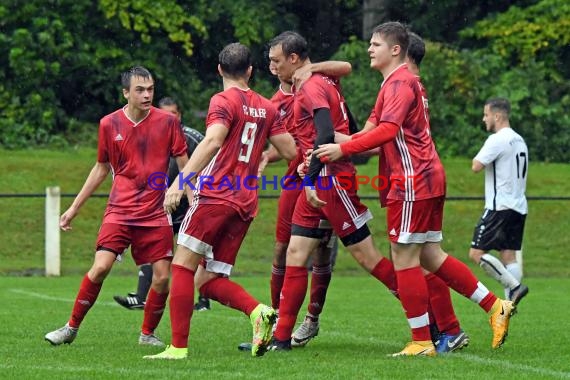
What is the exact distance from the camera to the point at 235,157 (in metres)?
8.55

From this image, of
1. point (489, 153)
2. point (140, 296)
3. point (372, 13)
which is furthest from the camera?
point (372, 13)

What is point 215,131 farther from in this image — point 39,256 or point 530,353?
point 39,256

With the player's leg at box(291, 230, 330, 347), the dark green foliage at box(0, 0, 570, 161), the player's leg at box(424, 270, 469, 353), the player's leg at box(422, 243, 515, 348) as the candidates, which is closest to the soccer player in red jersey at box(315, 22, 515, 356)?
the player's leg at box(422, 243, 515, 348)

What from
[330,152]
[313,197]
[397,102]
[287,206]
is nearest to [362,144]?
[330,152]

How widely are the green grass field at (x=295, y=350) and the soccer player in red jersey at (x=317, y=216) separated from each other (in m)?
0.44

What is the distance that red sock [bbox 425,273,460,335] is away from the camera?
9.09m

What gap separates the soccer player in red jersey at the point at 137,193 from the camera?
938 centimetres

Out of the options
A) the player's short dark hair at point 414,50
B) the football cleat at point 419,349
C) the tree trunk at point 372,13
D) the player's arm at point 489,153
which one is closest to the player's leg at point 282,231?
the player's short dark hair at point 414,50

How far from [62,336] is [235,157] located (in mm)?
1985

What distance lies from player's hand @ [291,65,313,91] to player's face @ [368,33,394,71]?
62cm

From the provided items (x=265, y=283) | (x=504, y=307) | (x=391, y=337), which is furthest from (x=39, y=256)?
(x=504, y=307)

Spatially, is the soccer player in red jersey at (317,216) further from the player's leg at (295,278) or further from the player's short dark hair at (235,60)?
the player's short dark hair at (235,60)

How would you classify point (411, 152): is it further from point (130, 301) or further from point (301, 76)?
point (130, 301)

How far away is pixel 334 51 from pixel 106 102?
19.7 ft
